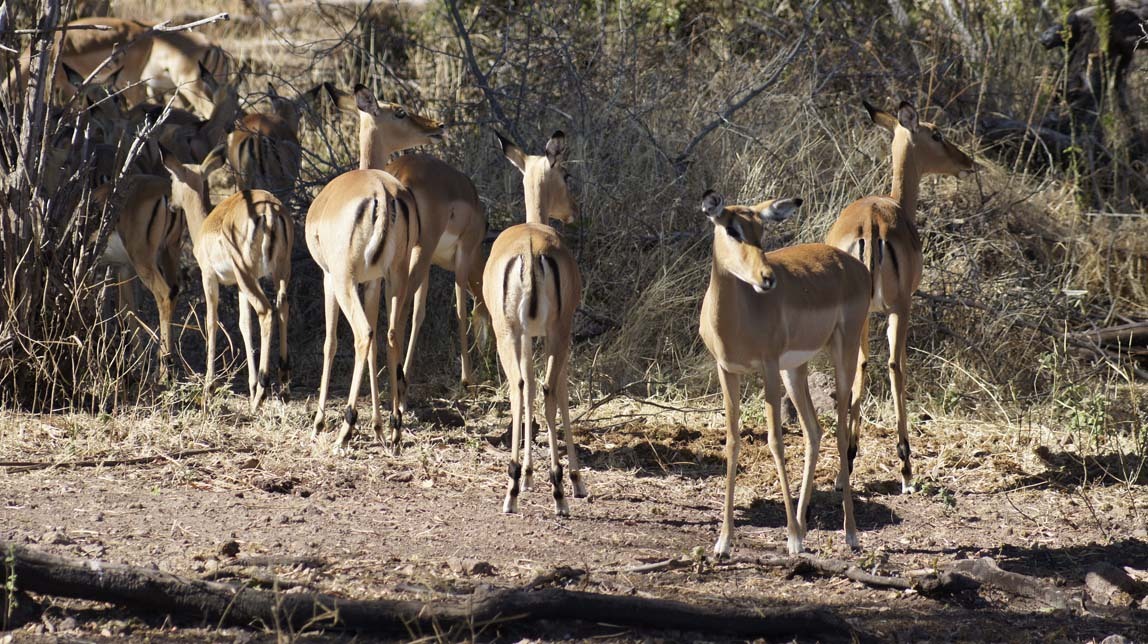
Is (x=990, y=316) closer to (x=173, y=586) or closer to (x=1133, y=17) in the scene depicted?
(x=1133, y=17)

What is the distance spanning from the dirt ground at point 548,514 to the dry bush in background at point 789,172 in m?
0.62

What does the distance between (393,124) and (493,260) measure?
224cm

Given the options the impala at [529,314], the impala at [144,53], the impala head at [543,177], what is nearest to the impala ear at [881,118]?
the impala head at [543,177]

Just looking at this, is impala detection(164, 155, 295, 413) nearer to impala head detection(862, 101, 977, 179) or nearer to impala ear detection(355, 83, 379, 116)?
impala ear detection(355, 83, 379, 116)

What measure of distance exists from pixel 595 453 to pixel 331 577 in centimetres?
250

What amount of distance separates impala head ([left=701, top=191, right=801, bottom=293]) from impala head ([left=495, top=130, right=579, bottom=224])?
1.56 metres

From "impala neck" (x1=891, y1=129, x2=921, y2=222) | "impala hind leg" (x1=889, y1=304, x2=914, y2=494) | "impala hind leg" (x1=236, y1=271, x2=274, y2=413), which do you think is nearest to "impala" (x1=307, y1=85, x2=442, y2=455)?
"impala hind leg" (x1=236, y1=271, x2=274, y2=413)

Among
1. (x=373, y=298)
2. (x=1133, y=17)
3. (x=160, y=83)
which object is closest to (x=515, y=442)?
(x=373, y=298)

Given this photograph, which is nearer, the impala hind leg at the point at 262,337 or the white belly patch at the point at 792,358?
the white belly patch at the point at 792,358

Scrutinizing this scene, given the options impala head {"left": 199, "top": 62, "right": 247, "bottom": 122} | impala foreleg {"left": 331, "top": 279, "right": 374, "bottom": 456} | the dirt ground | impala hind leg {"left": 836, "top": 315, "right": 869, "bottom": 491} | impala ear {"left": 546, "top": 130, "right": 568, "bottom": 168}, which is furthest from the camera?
impala head {"left": 199, "top": 62, "right": 247, "bottom": 122}

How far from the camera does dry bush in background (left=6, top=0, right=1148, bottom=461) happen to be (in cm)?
750

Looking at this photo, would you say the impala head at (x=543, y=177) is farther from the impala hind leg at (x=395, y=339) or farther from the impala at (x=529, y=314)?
the impala hind leg at (x=395, y=339)

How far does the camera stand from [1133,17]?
Answer: 887 cm

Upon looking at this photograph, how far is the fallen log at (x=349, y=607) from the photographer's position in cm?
367
